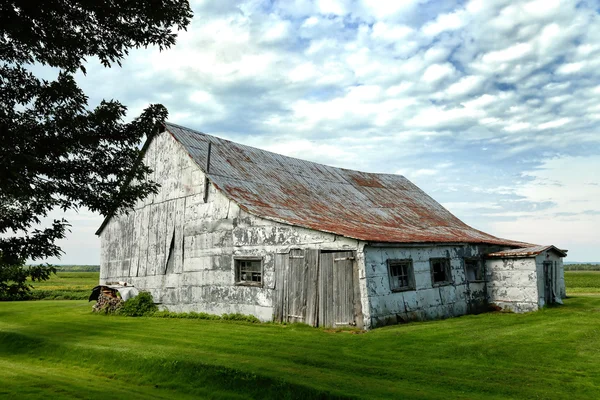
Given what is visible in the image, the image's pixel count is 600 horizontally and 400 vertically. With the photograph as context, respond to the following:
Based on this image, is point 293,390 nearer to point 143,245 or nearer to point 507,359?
point 507,359

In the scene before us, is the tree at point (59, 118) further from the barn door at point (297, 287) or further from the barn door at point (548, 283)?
the barn door at point (548, 283)

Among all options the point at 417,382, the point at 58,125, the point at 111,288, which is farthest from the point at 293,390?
the point at 111,288

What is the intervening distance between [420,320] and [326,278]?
13.0 ft

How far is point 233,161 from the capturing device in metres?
23.2

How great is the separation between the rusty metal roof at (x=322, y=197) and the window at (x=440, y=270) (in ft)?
2.84

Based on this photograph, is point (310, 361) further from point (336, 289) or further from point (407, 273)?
point (407, 273)

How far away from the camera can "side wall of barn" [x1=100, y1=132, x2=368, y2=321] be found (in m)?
16.9

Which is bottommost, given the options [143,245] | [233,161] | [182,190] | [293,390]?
[293,390]

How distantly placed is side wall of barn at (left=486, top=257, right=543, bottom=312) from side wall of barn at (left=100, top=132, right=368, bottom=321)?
8672 millimetres

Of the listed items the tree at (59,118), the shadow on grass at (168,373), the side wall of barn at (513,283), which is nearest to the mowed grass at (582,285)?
the side wall of barn at (513,283)

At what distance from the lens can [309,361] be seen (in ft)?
34.3

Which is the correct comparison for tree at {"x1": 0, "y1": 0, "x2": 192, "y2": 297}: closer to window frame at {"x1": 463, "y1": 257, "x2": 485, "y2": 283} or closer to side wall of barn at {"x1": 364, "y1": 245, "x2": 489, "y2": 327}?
side wall of barn at {"x1": 364, "y1": 245, "x2": 489, "y2": 327}

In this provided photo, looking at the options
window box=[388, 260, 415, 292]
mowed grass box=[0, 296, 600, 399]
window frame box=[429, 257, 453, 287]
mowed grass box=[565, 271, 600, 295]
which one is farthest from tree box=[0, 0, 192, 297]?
mowed grass box=[565, 271, 600, 295]

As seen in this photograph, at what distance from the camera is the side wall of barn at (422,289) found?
48.5ft
